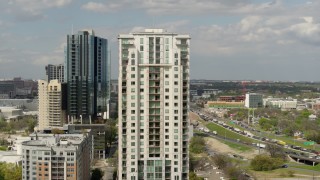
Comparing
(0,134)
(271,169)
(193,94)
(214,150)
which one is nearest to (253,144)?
(214,150)

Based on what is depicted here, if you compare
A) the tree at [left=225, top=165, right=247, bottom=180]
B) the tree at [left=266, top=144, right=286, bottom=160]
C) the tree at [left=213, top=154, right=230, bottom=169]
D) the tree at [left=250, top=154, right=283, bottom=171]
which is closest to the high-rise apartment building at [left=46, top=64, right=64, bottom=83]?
the tree at [left=266, top=144, right=286, bottom=160]

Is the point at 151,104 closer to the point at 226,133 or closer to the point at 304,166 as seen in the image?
the point at 304,166

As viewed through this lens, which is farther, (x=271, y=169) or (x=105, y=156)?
(x=105, y=156)

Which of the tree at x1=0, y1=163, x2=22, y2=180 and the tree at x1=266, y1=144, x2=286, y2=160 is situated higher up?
the tree at x1=0, y1=163, x2=22, y2=180

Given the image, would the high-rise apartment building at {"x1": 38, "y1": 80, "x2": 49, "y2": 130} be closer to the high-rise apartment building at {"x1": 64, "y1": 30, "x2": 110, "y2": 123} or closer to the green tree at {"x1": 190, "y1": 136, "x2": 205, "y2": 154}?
the high-rise apartment building at {"x1": 64, "y1": 30, "x2": 110, "y2": 123}

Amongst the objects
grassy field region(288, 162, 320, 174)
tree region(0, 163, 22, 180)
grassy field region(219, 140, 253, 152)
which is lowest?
grassy field region(288, 162, 320, 174)

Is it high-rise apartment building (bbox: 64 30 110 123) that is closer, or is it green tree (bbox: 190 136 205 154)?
green tree (bbox: 190 136 205 154)

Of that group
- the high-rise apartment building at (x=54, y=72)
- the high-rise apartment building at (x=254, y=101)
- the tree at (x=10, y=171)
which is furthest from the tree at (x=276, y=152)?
the high-rise apartment building at (x=254, y=101)

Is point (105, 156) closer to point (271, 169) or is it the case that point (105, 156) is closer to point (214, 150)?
point (214, 150)
